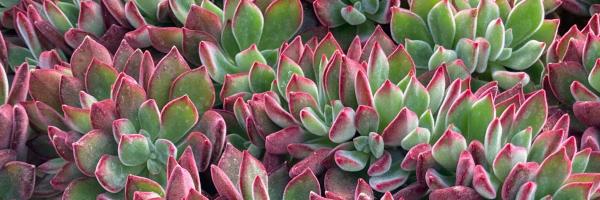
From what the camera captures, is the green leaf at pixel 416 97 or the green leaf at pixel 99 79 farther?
the green leaf at pixel 99 79

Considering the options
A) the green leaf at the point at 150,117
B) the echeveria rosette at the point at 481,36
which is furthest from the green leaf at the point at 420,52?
the green leaf at the point at 150,117

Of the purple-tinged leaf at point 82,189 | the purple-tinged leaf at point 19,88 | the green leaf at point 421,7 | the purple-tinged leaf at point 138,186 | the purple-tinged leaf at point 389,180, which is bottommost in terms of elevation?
the purple-tinged leaf at point 82,189

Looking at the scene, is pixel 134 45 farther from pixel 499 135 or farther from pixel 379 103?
pixel 499 135

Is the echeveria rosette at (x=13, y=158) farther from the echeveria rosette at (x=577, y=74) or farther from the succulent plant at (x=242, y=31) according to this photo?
the echeveria rosette at (x=577, y=74)

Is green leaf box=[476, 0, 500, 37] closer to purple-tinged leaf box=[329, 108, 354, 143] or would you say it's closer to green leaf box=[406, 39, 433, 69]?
green leaf box=[406, 39, 433, 69]

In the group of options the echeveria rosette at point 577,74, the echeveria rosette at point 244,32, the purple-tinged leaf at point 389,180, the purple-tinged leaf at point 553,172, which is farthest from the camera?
the echeveria rosette at point 244,32

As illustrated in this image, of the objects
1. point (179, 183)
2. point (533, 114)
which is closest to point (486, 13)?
point (533, 114)

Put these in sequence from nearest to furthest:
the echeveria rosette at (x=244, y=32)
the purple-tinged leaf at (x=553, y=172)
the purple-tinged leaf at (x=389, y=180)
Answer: the purple-tinged leaf at (x=553, y=172) < the purple-tinged leaf at (x=389, y=180) < the echeveria rosette at (x=244, y=32)
